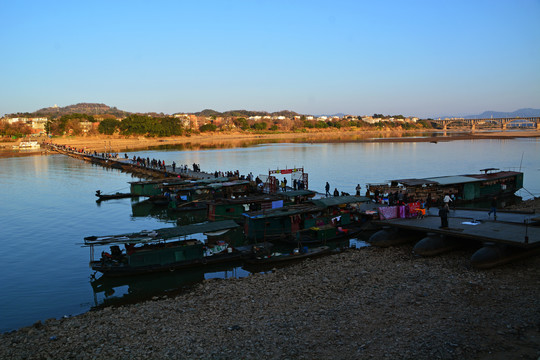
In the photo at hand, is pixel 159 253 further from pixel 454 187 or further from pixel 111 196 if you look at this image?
pixel 454 187

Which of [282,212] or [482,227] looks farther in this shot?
[282,212]

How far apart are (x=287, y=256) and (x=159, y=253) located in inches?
279

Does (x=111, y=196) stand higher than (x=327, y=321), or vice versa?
(x=111, y=196)

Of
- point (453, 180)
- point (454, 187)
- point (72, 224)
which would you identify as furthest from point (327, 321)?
point (453, 180)

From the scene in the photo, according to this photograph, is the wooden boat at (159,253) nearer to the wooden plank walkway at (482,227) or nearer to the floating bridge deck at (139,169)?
the wooden plank walkway at (482,227)

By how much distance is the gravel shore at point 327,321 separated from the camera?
12086 millimetres

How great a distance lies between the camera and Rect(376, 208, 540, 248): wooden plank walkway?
19.2m

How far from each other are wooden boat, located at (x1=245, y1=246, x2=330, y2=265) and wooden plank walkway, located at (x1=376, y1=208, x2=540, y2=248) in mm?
4901

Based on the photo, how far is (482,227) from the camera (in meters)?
22.2

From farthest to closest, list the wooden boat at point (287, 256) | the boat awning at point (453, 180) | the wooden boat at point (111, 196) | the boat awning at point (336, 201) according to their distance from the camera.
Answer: the wooden boat at point (111, 196) < the boat awning at point (453, 180) < the boat awning at point (336, 201) < the wooden boat at point (287, 256)

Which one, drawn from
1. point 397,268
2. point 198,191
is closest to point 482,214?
point 397,268

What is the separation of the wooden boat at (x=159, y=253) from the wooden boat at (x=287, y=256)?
60 cm

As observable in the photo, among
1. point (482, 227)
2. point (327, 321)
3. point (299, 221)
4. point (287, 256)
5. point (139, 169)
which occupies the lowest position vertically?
point (287, 256)

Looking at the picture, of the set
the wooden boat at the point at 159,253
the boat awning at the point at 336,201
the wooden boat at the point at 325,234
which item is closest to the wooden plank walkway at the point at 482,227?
the wooden boat at the point at 325,234
